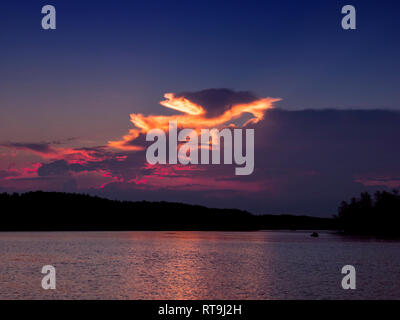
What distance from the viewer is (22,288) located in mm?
53000

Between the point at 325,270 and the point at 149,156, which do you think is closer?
the point at 149,156

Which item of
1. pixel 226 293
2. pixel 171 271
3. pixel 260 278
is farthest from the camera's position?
pixel 171 271

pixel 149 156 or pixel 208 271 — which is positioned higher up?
pixel 149 156

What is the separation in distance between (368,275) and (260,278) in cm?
1716

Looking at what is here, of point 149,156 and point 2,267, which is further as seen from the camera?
point 2,267

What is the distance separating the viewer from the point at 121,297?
159 ft

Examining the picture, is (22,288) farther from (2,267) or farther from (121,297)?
(2,267)

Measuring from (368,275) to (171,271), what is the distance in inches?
1204
